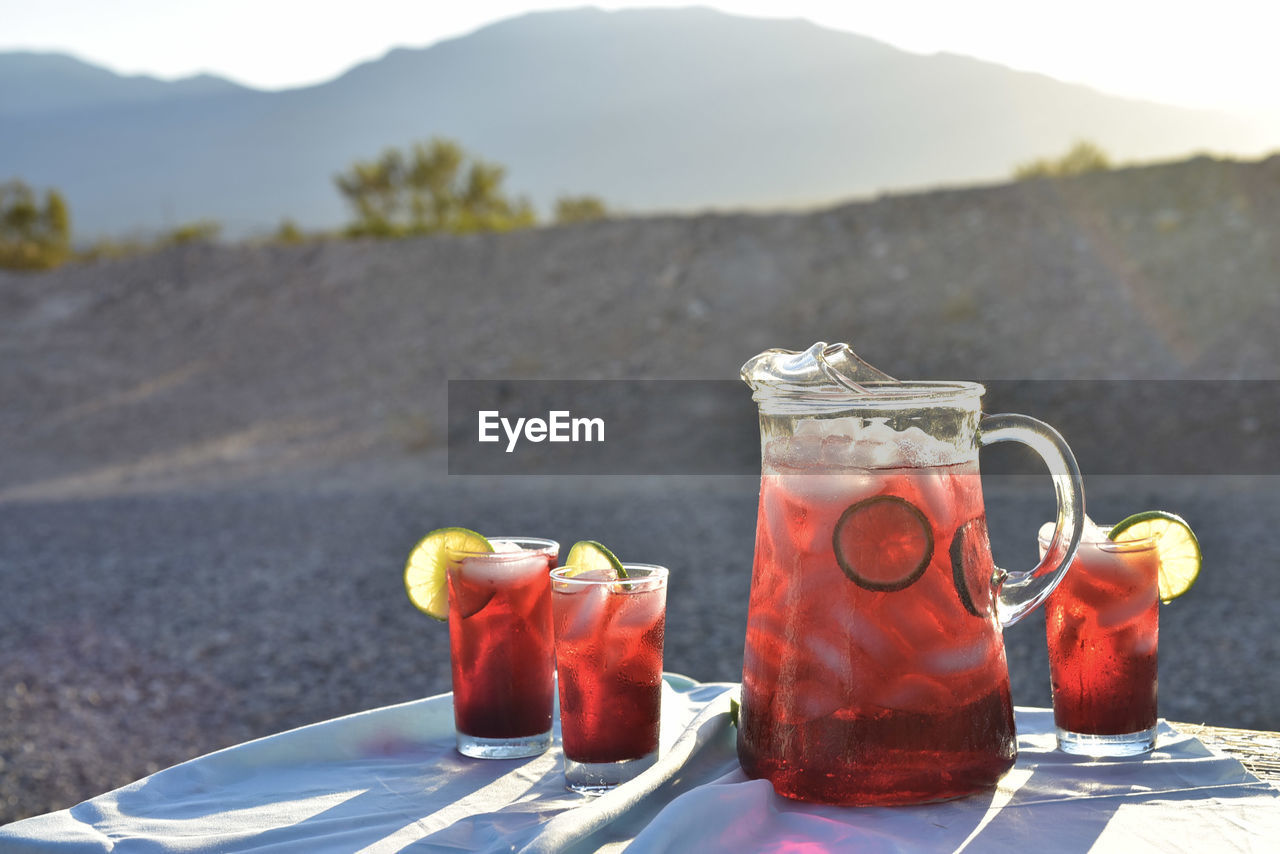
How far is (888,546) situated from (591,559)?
0.38 metres

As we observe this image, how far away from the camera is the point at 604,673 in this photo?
1150 mm

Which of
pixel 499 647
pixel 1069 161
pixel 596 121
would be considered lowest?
pixel 499 647

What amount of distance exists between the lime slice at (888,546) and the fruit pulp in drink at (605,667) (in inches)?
9.2

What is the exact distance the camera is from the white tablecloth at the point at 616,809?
3.17 feet

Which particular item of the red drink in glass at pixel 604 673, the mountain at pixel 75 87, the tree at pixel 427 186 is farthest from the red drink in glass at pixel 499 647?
the mountain at pixel 75 87

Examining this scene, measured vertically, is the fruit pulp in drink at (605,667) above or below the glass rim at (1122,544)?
below

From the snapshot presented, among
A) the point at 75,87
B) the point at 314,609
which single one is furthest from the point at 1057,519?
the point at 75,87

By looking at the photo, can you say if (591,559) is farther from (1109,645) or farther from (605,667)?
(1109,645)

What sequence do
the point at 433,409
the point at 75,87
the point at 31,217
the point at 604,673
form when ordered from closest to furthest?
1. the point at 604,673
2. the point at 433,409
3. the point at 31,217
4. the point at 75,87

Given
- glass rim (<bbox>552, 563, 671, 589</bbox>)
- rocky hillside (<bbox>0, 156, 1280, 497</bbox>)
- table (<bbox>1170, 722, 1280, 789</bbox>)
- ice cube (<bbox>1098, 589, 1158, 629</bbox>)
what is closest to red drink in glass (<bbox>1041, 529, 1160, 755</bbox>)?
ice cube (<bbox>1098, 589, 1158, 629</bbox>)

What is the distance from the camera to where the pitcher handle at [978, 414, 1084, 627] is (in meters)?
1.03

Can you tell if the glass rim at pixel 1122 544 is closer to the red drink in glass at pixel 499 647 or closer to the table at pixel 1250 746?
the table at pixel 1250 746

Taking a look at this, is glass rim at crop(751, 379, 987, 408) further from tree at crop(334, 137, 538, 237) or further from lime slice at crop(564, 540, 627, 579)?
tree at crop(334, 137, 538, 237)

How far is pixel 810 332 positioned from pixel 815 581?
43.6ft
